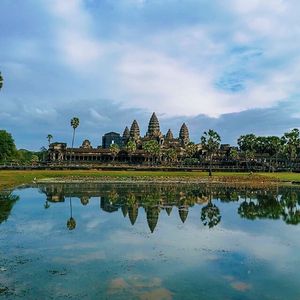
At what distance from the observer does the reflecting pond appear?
1580 cm

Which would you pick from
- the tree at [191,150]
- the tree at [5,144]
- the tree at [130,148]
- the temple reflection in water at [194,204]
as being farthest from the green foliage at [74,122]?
the temple reflection in water at [194,204]

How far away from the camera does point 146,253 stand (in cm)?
2144

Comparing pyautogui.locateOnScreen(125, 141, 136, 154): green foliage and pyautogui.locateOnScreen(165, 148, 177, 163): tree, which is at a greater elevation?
pyautogui.locateOnScreen(125, 141, 136, 154): green foliage

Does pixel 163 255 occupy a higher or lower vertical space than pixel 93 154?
lower

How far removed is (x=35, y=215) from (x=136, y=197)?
17482mm

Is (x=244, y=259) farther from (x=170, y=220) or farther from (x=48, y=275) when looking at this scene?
(x=170, y=220)

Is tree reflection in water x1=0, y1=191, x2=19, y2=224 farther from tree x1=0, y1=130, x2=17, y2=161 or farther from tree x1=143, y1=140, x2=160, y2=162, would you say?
tree x1=143, y1=140, x2=160, y2=162

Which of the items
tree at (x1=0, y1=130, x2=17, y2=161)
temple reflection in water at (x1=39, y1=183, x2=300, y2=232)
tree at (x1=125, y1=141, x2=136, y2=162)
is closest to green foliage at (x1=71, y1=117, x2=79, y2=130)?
tree at (x1=0, y1=130, x2=17, y2=161)

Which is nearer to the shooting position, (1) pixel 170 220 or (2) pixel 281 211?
(1) pixel 170 220

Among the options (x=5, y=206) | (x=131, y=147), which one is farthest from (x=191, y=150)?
(x=5, y=206)

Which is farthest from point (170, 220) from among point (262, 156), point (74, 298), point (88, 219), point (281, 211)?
point (262, 156)

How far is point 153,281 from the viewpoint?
1669 centimetres

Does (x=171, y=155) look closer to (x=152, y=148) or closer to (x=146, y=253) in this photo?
(x=152, y=148)

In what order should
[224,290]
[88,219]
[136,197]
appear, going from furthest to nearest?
[136,197] < [88,219] < [224,290]
